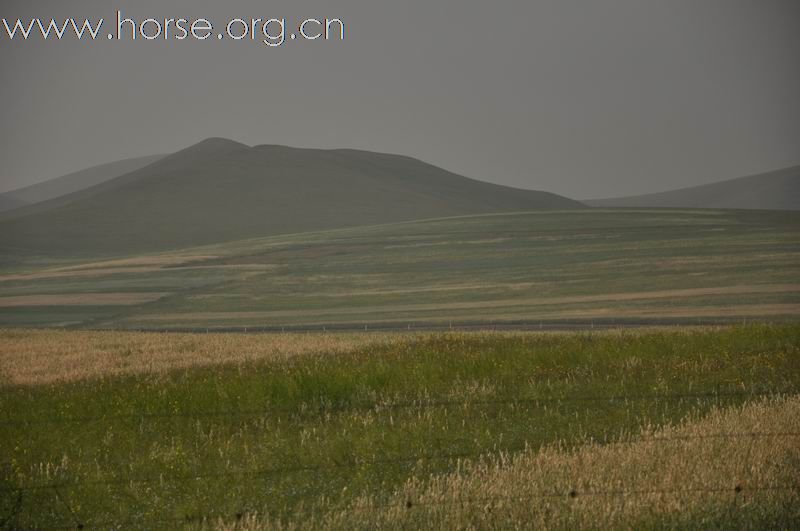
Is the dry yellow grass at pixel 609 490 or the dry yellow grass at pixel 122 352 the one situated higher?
the dry yellow grass at pixel 609 490

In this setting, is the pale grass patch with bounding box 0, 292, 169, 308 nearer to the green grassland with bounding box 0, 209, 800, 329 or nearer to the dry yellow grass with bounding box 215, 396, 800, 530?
the green grassland with bounding box 0, 209, 800, 329

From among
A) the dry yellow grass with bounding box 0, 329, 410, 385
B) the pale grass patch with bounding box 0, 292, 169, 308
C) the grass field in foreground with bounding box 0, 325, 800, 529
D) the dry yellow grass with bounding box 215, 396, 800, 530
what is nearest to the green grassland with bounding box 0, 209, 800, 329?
the pale grass patch with bounding box 0, 292, 169, 308

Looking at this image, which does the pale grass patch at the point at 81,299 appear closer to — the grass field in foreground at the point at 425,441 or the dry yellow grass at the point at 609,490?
the grass field in foreground at the point at 425,441

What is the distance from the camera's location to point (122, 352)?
33000mm

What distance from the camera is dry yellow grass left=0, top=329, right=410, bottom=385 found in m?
25.7

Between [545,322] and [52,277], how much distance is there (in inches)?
3145

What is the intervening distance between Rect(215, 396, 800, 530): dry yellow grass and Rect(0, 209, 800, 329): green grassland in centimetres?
4747

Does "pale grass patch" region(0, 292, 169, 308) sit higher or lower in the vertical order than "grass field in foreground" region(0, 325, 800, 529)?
lower

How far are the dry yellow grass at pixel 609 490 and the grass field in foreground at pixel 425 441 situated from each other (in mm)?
30

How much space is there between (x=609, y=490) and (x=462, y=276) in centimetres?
9345

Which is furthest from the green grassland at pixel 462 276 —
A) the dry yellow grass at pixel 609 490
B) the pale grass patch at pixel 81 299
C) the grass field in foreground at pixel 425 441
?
the dry yellow grass at pixel 609 490

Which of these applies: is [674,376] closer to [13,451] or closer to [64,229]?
[13,451]

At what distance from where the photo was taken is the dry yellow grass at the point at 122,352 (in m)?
25.7

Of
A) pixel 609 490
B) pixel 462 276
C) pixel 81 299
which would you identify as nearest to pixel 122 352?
pixel 609 490
